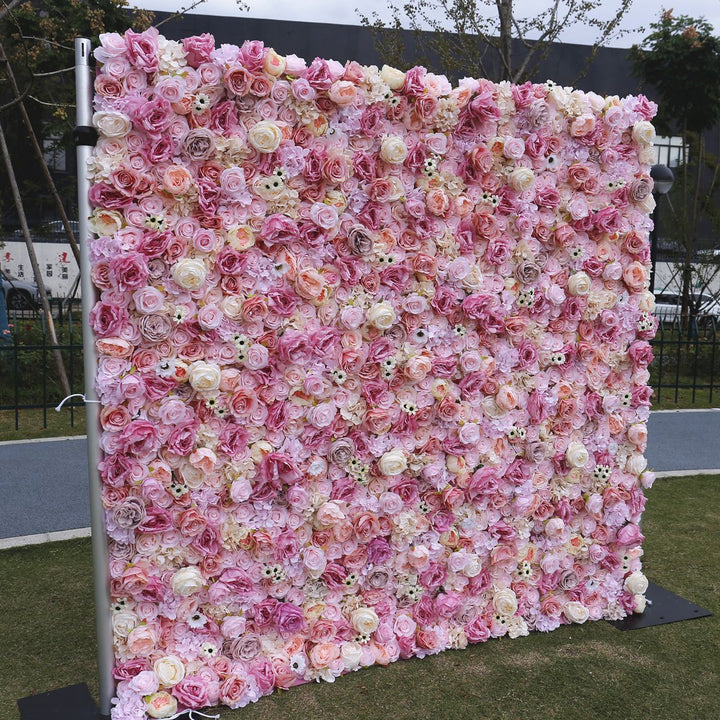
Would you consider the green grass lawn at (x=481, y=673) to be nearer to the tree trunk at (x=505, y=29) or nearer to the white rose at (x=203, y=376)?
the white rose at (x=203, y=376)

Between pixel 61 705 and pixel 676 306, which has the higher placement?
pixel 676 306

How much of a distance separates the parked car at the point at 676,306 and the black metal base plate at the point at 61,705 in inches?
524

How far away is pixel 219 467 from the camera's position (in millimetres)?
3174

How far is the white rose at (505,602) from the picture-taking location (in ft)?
12.5

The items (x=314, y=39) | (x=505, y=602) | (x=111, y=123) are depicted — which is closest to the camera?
(x=111, y=123)

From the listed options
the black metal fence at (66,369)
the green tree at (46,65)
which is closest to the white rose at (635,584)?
the black metal fence at (66,369)

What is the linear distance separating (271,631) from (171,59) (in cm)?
247

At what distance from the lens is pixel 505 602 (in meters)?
3.81

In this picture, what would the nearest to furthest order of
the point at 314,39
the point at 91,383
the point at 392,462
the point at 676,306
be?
the point at 91,383 → the point at 392,462 → the point at 676,306 → the point at 314,39

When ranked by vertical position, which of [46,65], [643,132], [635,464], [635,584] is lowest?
[635,584]

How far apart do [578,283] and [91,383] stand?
2342mm

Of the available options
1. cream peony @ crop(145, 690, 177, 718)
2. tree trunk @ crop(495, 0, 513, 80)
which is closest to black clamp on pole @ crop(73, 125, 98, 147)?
cream peony @ crop(145, 690, 177, 718)

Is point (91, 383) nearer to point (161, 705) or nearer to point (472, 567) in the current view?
point (161, 705)

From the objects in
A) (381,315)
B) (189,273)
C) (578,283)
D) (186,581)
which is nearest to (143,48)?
(189,273)
